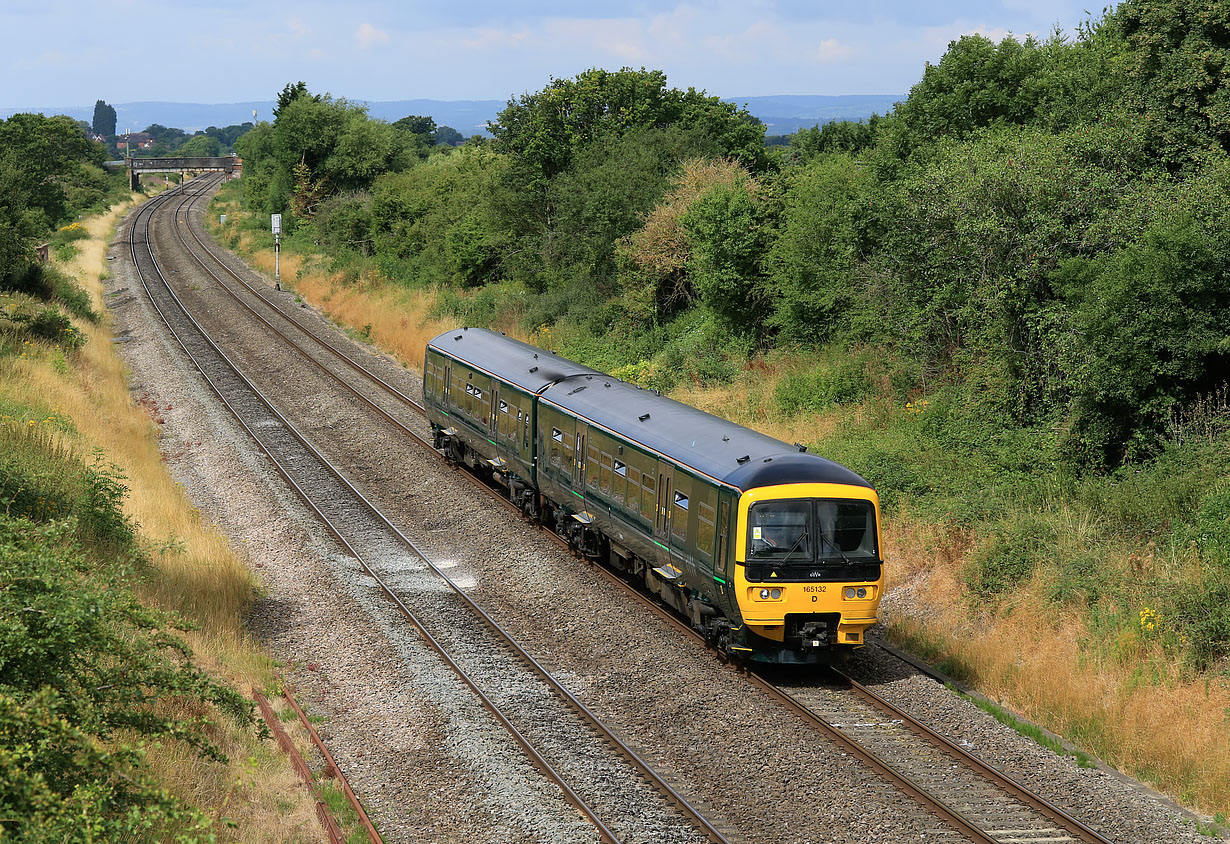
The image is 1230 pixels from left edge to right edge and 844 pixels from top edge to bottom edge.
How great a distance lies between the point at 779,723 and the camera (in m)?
13.5

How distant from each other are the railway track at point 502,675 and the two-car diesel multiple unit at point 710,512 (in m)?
2.46

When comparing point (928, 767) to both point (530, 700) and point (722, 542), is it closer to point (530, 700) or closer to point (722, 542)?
point (722, 542)

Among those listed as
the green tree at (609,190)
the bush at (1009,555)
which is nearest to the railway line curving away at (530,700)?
the bush at (1009,555)

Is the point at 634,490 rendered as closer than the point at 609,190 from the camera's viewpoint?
Yes

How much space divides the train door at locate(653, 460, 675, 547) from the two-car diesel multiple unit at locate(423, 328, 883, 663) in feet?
0.09

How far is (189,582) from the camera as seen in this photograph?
55.5 feet

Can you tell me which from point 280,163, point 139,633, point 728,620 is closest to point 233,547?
point 139,633

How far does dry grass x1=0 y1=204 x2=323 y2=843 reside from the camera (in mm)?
11016

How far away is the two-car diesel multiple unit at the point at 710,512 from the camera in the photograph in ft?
47.6

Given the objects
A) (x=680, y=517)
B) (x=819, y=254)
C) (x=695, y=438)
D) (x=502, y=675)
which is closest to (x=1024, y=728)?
(x=680, y=517)

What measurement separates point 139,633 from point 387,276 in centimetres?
3789

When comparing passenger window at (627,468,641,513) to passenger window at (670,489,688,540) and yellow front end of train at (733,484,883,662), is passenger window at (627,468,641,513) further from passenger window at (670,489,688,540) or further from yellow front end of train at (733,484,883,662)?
yellow front end of train at (733,484,883,662)

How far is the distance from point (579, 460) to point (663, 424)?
8.32 feet

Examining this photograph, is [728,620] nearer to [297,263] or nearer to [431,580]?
[431,580]
